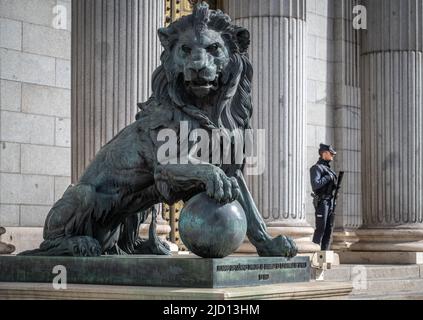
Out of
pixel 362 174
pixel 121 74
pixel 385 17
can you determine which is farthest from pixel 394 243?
pixel 121 74

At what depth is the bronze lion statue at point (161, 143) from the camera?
7.17m

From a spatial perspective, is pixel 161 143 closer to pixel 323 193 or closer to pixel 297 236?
pixel 297 236

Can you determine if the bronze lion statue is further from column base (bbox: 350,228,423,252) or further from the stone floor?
column base (bbox: 350,228,423,252)

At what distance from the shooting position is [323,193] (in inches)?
711

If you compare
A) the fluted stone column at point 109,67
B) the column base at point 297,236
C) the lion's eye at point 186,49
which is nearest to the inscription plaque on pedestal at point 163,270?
the lion's eye at point 186,49

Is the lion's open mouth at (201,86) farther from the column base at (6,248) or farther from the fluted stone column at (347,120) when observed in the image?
the fluted stone column at (347,120)

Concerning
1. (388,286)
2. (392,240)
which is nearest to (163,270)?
(388,286)

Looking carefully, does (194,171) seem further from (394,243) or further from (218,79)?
(394,243)

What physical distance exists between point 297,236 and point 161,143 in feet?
32.0

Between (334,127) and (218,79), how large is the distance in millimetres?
14702

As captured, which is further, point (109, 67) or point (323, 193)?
point (323, 193)

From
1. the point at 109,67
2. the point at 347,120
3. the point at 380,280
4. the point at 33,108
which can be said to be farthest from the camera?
the point at 347,120

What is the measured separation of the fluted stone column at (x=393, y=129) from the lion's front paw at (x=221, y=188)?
45.7 feet

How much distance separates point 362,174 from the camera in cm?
2133
